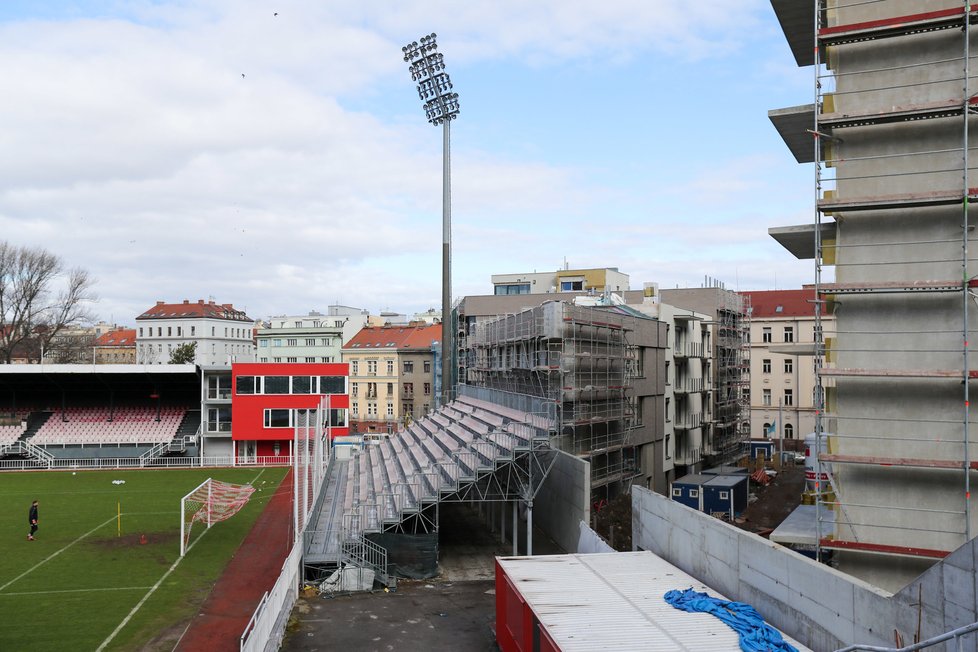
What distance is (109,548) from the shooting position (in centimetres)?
2728

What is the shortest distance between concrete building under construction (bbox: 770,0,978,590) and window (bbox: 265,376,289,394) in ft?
131

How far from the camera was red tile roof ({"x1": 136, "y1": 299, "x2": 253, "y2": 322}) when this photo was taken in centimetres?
11765

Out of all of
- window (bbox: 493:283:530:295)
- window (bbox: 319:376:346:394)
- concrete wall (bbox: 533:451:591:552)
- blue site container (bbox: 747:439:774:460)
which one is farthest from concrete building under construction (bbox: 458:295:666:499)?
window (bbox: 493:283:530:295)

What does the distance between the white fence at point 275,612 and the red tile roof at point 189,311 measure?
102894 mm

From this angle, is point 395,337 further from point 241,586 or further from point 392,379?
point 241,586

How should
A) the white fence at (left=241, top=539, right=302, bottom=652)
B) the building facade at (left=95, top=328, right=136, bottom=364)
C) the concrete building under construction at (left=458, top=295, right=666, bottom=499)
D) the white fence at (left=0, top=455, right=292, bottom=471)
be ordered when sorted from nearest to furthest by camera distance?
the white fence at (left=241, top=539, right=302, bottom=652) → the concrete building under construction at (left=458, top=295, right=666, bottom=499) → the white fence at (left=0, top=455, right=292, bottom=471) → the building facade at (left=95, top=328, right=136, bottom=364)

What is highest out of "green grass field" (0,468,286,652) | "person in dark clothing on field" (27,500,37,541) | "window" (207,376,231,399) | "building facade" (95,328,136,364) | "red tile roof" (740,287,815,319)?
"red tile roof" (740,287,815,319)

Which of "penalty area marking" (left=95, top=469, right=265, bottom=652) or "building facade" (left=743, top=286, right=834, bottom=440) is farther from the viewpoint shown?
"building facade" (left=743, top=286, right=834, bottom=440)

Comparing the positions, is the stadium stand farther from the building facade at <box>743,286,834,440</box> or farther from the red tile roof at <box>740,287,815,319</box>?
the red tile roof at <box>740,287,815,319</box>

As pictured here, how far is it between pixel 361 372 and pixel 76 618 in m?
53.4

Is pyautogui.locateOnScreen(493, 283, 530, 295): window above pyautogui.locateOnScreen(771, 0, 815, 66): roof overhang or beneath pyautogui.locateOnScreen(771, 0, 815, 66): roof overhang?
beneath

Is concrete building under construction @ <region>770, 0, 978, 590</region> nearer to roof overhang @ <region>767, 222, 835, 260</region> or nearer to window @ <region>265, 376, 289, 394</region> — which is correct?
roof overhang @ <region>767, 222, 835, 260</region>

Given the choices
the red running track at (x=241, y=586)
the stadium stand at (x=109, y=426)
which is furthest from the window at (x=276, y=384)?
the red running track at (x=241, y=586)

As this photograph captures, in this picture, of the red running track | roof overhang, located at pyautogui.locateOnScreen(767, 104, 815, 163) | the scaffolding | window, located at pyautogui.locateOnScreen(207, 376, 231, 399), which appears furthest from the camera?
window, located at pyautogui.locateOnScreen(207, 376, 231, 399)
